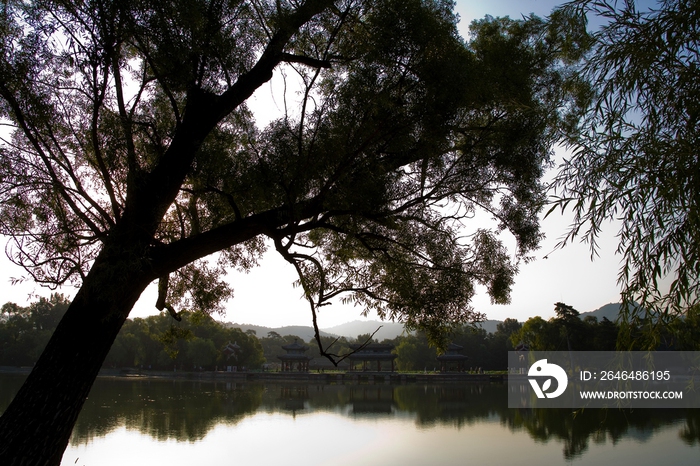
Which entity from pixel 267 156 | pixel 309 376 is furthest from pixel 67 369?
pixel 309 376

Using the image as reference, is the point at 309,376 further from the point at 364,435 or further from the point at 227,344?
the point at 364,435

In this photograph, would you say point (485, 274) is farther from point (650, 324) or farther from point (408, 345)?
point (408, 345)

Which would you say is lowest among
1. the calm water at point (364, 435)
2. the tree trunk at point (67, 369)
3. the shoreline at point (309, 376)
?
the shoreline at point (309, 376)

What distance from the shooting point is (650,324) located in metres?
2.39

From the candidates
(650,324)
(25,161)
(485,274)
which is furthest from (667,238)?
(25,161)

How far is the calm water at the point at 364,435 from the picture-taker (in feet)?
31.6

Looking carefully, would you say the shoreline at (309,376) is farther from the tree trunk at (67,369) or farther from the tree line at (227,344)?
the tree trunk at (67,369)

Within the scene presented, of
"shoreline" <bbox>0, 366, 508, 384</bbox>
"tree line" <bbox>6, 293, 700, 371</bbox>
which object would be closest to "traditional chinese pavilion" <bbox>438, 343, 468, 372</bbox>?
"tree line" <bbox>6, 293, 700, 371</bbox>

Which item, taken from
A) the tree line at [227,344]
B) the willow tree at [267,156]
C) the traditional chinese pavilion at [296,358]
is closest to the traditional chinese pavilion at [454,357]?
the tree line at [227,344]

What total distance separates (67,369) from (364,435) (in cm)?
1094

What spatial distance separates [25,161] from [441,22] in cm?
323

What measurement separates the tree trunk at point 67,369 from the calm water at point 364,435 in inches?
216

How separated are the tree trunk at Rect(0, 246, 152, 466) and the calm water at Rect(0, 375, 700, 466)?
5.49m

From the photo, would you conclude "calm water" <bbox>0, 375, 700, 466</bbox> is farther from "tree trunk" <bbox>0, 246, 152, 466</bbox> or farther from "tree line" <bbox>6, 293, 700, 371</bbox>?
"tree line" <bbox>6, 293, 700, 371</bbox>
